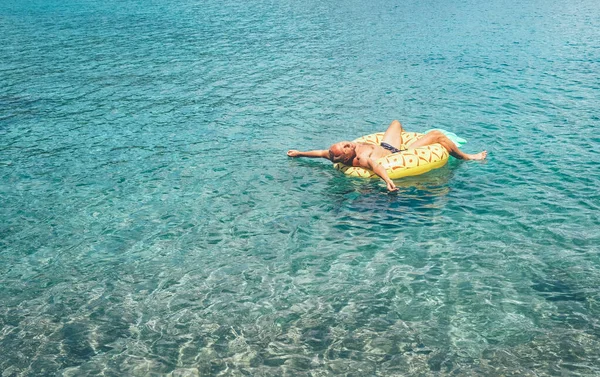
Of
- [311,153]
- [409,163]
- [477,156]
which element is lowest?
[477,156]

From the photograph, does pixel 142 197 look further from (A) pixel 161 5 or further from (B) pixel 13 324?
(A) pixel 161 5

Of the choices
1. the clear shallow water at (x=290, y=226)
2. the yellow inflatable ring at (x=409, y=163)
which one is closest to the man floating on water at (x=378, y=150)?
the yellow inflatable ring at (x=409, y=163)

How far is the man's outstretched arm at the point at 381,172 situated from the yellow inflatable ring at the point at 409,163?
146 millimetres

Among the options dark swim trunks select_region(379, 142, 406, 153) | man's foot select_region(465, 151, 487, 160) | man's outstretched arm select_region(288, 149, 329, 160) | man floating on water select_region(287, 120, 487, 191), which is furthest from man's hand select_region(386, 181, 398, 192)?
man's foot select_region(465, 151, 487, 160)

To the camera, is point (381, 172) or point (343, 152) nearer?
point (381, 172)

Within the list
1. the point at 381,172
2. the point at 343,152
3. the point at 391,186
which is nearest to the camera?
the point at 391,186

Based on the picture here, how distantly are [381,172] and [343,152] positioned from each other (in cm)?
95

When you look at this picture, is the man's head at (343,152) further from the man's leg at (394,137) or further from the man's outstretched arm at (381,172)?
the man's leg at (394,137)

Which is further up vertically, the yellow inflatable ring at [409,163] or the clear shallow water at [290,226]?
the yellow inflatable ring at [409,163]

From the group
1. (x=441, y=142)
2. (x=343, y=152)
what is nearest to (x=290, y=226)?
(x=343, y=152)

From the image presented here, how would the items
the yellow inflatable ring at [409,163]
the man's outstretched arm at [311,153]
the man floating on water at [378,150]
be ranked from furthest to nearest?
the man's outstretched arm at [311,153] < the man floating on water at [378,150] < the yellow inflatable ring at [409,163]

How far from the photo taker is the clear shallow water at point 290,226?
6.48m

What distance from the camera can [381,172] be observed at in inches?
398

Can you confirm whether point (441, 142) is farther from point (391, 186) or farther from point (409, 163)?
point (391, 186)
